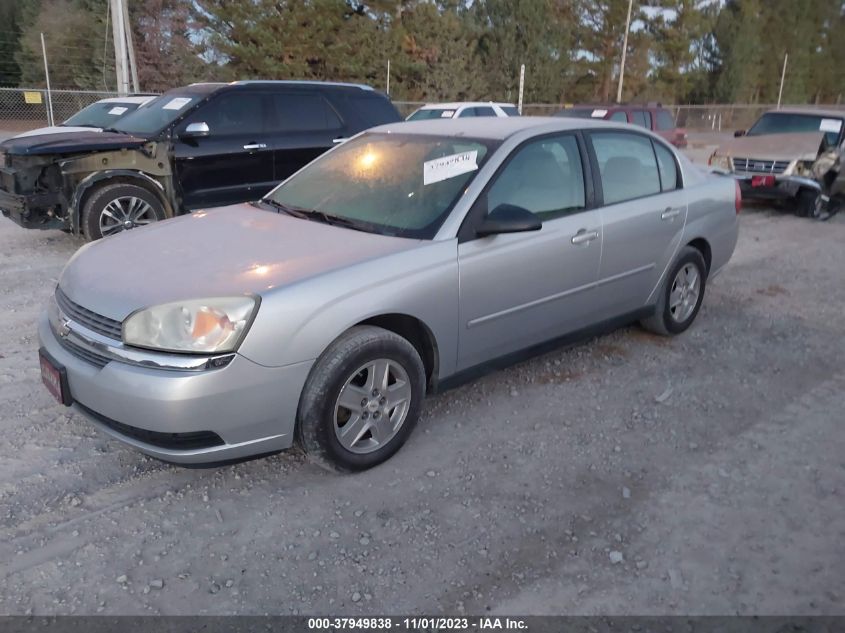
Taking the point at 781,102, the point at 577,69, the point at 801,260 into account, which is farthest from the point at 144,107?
the point at 781,102

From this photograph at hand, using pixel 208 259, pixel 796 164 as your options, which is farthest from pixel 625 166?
pixel 796 164

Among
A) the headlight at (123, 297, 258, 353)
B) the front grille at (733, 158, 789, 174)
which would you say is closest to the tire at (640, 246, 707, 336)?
the headlight at (123, 297, 258, 353)

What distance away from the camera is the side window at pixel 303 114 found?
8.57 meters

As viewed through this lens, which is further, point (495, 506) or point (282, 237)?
point (282, 237)

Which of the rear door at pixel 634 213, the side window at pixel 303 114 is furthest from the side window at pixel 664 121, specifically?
the rear door at pixel 634 213

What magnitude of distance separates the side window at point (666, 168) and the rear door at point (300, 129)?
14.7 ft

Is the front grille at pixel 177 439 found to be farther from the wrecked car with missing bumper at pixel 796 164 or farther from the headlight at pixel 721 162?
the headlight at pixel 721 162

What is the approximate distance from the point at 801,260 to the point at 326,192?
6.47 meters

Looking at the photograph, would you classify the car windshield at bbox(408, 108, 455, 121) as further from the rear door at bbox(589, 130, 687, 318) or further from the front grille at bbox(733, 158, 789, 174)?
the rear door at bbox(589, 130, 687, 318)

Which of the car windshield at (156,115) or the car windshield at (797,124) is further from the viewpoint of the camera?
the car windshield at (797,124)

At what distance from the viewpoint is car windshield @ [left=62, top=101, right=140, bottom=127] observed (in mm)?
→ 9359

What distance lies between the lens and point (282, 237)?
3.81 m

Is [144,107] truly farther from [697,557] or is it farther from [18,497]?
[697,557]

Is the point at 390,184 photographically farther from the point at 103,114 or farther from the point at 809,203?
the point at 809,203
